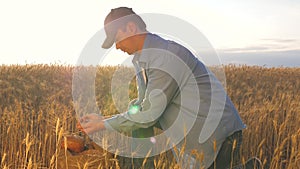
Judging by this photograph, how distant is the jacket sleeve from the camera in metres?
2.37

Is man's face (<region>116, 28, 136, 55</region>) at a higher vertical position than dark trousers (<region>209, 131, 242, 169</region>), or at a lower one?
higher

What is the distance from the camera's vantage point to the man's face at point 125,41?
7.82 ft

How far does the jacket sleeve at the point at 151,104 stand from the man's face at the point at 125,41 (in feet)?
0.61

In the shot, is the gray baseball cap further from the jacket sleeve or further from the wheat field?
the wheat field

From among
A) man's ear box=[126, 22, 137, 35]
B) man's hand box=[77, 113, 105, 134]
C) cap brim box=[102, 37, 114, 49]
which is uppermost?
man's ear box=[126, 22, 137, 35]

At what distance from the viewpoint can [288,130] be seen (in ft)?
15.9

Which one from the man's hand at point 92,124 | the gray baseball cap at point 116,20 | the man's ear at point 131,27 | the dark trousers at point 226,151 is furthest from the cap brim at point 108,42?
the dark trousers at point 226,151

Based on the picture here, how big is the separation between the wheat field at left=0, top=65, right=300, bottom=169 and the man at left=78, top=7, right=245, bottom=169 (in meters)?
0.24

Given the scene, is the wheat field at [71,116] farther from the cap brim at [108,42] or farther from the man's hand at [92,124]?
the cap brim at [108,42]

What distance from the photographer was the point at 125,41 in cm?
240

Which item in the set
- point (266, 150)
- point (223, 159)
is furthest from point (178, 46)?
point (266, 150)

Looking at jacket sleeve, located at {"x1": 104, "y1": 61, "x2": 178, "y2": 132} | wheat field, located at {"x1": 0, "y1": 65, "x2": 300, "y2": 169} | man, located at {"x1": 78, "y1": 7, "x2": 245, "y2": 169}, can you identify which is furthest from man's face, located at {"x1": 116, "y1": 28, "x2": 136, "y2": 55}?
wheat field, located at {"x1": 0, "y1": 65, "x2": 300, "y2": 169}

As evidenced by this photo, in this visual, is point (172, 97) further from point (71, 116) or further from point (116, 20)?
point (71, 116)

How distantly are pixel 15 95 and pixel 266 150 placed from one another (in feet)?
14.6
